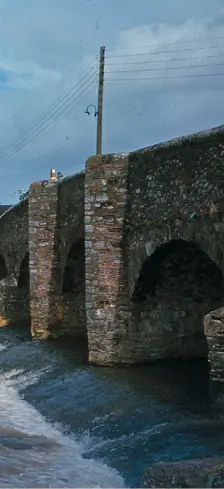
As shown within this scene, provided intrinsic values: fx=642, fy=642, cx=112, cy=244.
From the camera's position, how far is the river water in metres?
6.97

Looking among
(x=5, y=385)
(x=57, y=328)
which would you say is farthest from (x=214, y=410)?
(x=57, y=328)

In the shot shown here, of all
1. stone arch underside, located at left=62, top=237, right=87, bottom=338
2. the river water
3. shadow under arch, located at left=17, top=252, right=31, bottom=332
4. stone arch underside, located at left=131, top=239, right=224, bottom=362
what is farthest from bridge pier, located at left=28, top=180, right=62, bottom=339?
stone arch underside, located at left=131, top=239, right=224, bottom=362

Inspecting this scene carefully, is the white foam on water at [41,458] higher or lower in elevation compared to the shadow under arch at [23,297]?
lower

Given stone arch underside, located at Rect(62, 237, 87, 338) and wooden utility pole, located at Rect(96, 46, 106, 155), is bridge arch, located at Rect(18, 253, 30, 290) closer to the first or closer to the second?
stone arch underside, located at Rect(62, 237, 87, 338)

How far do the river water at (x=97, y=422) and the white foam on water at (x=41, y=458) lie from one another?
1cm

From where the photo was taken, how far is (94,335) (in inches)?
461

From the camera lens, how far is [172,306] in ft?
38.1

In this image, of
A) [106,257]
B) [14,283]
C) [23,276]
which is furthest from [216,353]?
[14,283]

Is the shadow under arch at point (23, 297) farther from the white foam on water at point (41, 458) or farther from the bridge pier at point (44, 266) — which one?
the white foam on water at point (41, 458)

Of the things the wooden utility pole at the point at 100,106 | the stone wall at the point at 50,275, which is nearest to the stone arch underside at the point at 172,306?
the stone wall at the point at 50,275

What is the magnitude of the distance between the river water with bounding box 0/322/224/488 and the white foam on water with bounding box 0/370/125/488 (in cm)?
1

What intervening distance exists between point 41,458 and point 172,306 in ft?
15.6

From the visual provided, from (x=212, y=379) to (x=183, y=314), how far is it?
4.57 metres

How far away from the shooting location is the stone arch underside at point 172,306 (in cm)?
1104
